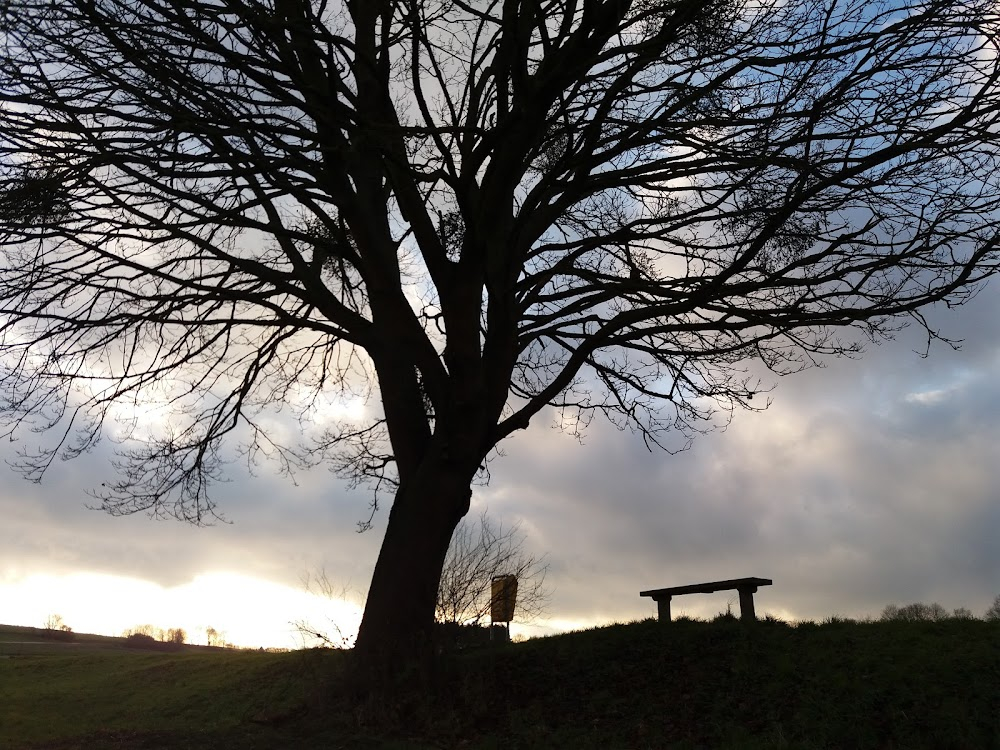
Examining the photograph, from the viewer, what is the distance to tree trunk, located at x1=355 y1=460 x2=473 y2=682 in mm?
8352

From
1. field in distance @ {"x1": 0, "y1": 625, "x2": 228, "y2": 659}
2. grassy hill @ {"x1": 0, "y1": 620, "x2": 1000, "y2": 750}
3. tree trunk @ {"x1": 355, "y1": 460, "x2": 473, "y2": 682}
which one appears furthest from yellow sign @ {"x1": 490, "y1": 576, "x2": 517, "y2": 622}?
field in distance @ {"x1": 0, "y1": 625, "x2": 228, "y2": 659}

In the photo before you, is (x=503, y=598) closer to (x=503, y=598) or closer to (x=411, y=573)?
(x=503, y=598)

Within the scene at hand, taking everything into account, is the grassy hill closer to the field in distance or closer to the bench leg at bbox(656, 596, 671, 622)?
the bench leg at bbox(656, 596, 671, 622)

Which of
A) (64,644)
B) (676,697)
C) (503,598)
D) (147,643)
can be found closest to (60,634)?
(64,644)

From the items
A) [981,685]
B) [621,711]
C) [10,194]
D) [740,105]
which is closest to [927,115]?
[740,105]

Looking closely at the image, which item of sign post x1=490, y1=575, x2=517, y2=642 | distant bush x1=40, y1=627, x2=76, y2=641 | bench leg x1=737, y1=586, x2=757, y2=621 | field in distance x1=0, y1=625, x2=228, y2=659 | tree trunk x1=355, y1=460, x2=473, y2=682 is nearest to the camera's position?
tree trunk x1=355, y1=460, x2=473, y2=682

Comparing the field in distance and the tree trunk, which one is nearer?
the tree trunk

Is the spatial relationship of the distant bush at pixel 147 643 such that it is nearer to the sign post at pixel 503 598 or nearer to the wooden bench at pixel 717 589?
the sign post at pixel 503 598

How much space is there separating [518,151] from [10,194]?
4876mm

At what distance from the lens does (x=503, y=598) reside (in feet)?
37.0

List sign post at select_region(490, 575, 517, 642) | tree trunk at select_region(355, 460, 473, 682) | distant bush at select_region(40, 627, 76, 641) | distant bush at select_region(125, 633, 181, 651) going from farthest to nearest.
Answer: distant bush at select_region(40, 627, 76, 641)
distant bush at select_region(125, 633, 181, 651)
sign post at select_region(490, 575, 517, 642)
tree trunk at select_region(355, 460, 473, 682)

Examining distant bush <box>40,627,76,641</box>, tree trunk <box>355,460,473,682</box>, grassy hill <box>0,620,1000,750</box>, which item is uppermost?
distant bush <box>40,627,76,641</box>

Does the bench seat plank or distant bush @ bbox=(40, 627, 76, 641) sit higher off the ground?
distant bush @ bbox=(40, 627, 76, 641)

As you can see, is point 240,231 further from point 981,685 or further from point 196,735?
point 981,685
